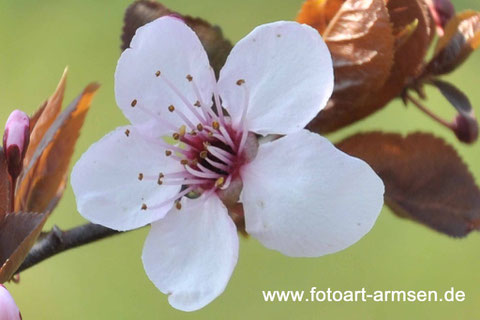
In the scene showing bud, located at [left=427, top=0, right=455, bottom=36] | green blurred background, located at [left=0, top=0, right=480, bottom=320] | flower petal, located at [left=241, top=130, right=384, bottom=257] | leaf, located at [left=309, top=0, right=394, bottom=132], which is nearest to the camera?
flower petal, located at [left=241, top=130, right=384, bottom=257]

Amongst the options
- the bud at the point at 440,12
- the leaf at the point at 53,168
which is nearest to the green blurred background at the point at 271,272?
the bud at the point at 440,12

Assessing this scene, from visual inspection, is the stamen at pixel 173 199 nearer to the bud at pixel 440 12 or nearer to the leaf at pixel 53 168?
the leaf at pixel 53 168

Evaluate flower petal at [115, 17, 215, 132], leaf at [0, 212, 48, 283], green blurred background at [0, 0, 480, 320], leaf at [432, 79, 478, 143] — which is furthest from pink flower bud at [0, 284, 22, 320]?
green blurred background at [0, 0, 480, 320]

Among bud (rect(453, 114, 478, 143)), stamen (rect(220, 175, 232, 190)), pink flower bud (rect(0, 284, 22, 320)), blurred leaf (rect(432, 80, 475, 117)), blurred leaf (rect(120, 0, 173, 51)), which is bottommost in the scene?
bud (rect(453, 114, 478, 143))

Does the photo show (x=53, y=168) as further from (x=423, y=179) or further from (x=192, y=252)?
(x=423, y=179)

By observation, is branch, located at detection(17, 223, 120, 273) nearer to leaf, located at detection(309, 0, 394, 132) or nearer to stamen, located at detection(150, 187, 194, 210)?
stamen, located at detection(150, 187, 194, 210)

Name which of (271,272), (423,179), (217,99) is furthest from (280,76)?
(271,272)

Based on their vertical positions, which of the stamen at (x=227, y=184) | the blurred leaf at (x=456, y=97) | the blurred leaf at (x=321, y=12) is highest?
the blurred leaf at (x=321, y=12)
